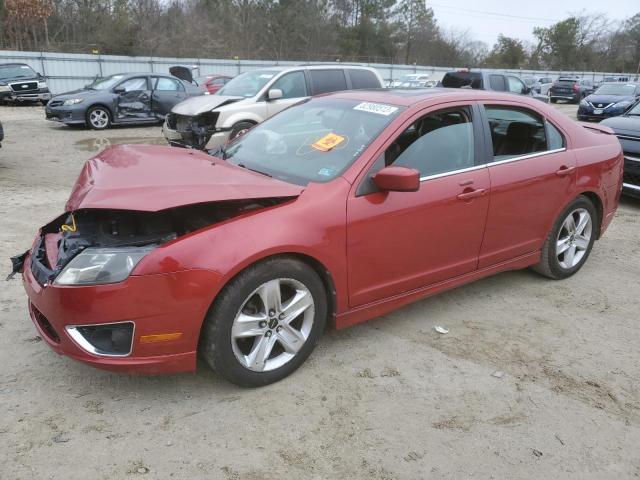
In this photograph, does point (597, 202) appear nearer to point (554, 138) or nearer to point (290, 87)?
point (554, 138)

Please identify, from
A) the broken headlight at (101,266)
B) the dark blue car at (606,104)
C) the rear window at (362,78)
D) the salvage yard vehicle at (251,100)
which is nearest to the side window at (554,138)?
the broken headlight at (101,266)

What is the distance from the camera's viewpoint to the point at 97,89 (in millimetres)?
13891

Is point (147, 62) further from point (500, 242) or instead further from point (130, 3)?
point (500, 242)

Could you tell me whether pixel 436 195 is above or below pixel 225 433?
above

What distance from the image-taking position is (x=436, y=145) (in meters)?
3.68

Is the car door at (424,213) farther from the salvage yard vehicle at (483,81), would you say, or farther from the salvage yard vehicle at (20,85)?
the salvage yard vehicle at (20,85)

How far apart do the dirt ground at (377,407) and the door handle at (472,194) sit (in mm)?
924

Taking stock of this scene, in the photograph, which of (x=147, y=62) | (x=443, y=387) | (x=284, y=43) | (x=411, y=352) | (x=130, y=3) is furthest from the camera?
(x=284, y=43)

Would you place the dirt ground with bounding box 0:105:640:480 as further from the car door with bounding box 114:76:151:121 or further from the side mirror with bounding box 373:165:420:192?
the car door with bounding box 114:76:151:121

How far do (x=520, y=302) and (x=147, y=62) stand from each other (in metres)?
26.0

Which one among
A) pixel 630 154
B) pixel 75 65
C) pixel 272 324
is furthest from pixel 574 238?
pixel 75 65

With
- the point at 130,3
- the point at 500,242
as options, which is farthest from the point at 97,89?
the point at 130,3

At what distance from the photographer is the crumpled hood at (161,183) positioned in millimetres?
2768

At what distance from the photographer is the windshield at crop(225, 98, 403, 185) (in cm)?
339
